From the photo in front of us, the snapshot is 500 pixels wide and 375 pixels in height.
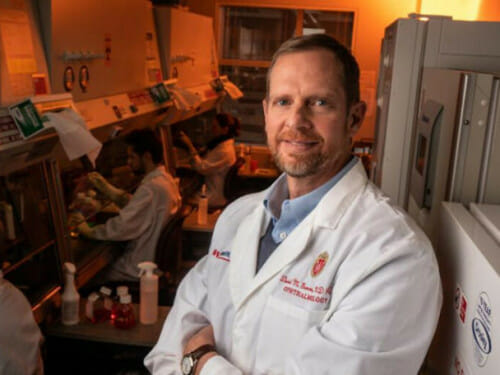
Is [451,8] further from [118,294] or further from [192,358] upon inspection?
[192,358]

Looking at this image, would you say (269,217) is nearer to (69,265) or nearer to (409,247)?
(409,247)

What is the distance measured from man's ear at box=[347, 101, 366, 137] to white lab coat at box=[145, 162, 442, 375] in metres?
0.08

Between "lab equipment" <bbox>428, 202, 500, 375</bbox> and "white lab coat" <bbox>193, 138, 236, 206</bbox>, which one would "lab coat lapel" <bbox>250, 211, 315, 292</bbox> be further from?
"white lab coat" <bbox>193, 138, 236, 206</bbox>

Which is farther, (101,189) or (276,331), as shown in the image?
(101,189)

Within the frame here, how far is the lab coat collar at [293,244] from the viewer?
3.45 ft

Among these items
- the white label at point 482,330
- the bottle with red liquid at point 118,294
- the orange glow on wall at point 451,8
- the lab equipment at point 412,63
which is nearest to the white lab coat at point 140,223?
the bottle with red liquid at point 118,294

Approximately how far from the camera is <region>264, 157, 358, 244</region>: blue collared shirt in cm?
113

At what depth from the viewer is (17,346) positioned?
1829mm

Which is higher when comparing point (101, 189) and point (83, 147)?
point (83, 147)

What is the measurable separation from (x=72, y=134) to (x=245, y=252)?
1059mm

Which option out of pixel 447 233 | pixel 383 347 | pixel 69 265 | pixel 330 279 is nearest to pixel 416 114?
pixel 447 233

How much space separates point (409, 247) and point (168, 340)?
664 mm

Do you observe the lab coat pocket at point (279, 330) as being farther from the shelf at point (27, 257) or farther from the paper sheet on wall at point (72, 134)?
the shelf at point (27, 257)

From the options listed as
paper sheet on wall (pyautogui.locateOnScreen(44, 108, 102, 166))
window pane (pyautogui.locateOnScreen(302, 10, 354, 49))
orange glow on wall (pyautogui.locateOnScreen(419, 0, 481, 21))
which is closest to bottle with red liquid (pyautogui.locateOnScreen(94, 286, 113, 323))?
paper sheet on wall (pyautogui.locateOnScreen(44, 108, 102, 166))
